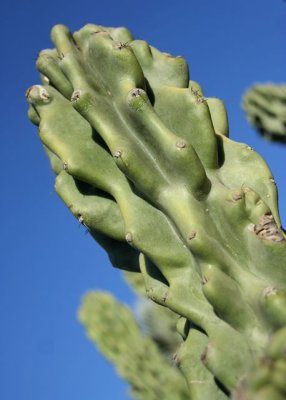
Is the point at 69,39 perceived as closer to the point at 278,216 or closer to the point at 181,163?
the point at 181,163

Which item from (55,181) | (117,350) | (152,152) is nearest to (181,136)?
(152,152)

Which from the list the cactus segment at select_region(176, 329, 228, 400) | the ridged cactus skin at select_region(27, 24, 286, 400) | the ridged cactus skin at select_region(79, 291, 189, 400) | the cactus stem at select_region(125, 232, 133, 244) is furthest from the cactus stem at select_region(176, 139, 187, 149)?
the ridged cactus skin at select_region(79, 291, 189, 400)

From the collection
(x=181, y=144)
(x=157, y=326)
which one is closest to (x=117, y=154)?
(x=181, y=144)

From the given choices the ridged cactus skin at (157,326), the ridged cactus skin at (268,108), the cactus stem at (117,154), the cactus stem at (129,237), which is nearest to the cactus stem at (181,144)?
the cactus stem at (117,154)

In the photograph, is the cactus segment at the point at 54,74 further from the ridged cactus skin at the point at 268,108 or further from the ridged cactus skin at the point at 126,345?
the ridged cactus skin at the point at 268,108

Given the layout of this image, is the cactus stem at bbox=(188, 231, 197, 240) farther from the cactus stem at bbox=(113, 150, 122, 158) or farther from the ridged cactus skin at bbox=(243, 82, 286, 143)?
the ridged cactus skin at bbox=(243, 82, 286, 143)

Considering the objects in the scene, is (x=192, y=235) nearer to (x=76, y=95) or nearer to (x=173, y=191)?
(x=173, y=191)
